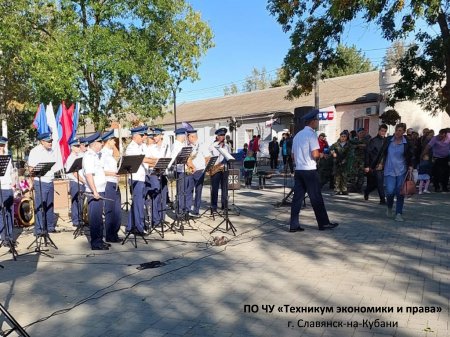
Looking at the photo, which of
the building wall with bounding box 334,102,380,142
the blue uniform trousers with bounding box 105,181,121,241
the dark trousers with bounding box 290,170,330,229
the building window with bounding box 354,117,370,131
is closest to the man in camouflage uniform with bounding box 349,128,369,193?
the dark trousers with bounding box 290,170,330,229

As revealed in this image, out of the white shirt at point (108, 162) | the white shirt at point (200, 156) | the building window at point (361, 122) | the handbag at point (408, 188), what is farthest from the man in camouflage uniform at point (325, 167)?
the building window at point (361, 122)

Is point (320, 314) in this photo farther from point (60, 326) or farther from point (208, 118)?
point (208, 118)

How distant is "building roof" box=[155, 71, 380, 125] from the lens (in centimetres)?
2794

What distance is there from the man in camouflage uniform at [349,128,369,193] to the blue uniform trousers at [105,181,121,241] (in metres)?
7.62

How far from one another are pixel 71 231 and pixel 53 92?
865 cm

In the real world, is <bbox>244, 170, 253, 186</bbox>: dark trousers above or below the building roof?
below


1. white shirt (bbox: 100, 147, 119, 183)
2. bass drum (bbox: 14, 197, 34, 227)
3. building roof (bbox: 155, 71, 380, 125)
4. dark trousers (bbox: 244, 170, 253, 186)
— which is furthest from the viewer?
building roof (bbox: 155, 71, 380, 125)

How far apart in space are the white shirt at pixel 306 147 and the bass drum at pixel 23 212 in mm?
5968

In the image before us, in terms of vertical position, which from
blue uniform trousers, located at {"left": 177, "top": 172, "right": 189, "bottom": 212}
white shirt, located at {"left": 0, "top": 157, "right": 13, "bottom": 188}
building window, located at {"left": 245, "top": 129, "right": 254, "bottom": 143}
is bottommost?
blue uniform trousers, located at {"left": 177, "top": 172, "right": 189, "bottom": 212}

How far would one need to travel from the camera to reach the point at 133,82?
18406 millimetres

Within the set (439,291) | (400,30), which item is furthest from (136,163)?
(400,30)

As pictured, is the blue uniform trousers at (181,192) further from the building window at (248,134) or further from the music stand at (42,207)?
the building window at (248,134)

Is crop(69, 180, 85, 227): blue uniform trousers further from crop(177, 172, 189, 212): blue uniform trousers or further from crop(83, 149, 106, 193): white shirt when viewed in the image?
crop(83, 149, 106, 193): white shirt

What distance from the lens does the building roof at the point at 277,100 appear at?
91.7 ft
